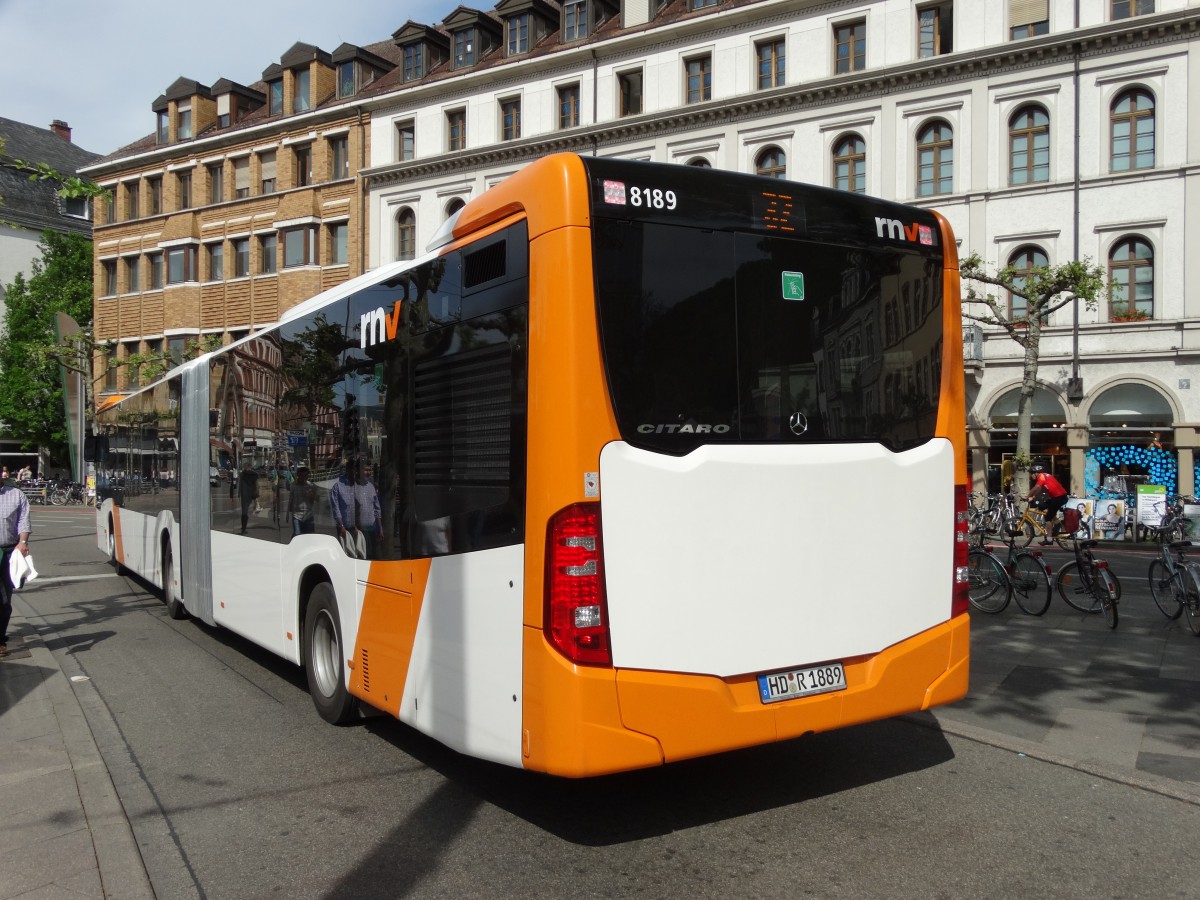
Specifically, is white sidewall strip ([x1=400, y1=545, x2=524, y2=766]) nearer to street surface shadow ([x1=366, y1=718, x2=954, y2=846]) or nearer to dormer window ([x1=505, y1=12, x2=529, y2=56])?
street surface shadow ([x1=366, y1=718, x2=954, y2=846])

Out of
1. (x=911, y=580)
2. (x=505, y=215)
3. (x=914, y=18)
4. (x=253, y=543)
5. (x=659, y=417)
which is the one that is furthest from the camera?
(x=914, y=18)

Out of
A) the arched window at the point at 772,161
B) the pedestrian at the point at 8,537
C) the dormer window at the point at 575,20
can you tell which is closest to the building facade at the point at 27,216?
the dormer window at the point at 575,20

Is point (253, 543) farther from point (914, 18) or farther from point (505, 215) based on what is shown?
point (914, 18)

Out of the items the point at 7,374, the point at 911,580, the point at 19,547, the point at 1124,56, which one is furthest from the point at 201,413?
the point at 7,374

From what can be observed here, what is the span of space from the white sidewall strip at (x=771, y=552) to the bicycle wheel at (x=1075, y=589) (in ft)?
21.1

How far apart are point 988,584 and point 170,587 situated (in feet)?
29.8

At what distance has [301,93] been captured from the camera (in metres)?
45.8

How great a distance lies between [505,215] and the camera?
15.0ft

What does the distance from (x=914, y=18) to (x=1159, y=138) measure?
26.4ft

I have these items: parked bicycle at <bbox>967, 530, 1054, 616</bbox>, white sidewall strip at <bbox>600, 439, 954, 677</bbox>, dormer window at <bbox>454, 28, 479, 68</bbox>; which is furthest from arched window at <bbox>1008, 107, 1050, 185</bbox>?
white sidewall strip at <bbox>600, 439, 954, 677</bbox>

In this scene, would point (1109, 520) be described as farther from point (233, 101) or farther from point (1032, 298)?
point (233, 101)

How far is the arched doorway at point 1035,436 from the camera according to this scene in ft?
99.3

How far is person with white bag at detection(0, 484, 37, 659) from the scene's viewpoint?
911cm

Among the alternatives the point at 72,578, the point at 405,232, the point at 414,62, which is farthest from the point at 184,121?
the point at 72,578
